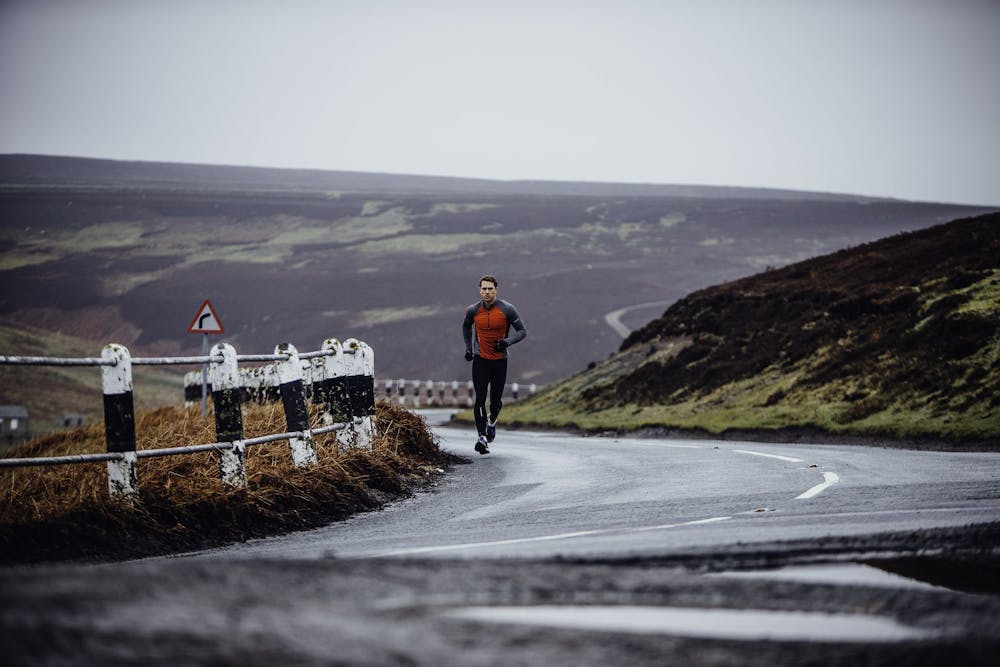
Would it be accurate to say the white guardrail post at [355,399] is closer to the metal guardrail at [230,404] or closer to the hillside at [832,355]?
the metal guardrail at [230,404]

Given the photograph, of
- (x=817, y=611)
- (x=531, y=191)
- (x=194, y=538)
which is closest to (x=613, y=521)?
(x=194, y=538)

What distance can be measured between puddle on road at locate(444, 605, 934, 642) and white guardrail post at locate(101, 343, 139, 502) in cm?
504

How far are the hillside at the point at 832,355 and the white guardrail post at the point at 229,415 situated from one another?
1226 cm

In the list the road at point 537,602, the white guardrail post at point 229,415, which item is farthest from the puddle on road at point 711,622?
the white guardrail post at point 229,415

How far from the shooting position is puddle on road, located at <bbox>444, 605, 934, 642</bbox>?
3.90m

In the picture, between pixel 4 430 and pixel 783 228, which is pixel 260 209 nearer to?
pixel 783 228

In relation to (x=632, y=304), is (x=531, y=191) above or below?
above

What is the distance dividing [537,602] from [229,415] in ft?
19.1

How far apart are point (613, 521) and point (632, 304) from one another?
69.9 meters

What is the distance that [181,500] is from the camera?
874 cm

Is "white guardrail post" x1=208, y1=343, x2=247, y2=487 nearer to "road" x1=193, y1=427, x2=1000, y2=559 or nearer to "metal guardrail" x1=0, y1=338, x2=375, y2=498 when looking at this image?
"metal guardrail" x1=0, y1=338, x2=375, y2=498

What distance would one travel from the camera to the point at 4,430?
38.6m

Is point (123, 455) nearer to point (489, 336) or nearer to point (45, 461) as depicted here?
point (45, 461)

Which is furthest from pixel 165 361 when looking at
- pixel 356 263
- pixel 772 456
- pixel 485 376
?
pixel 356 263
